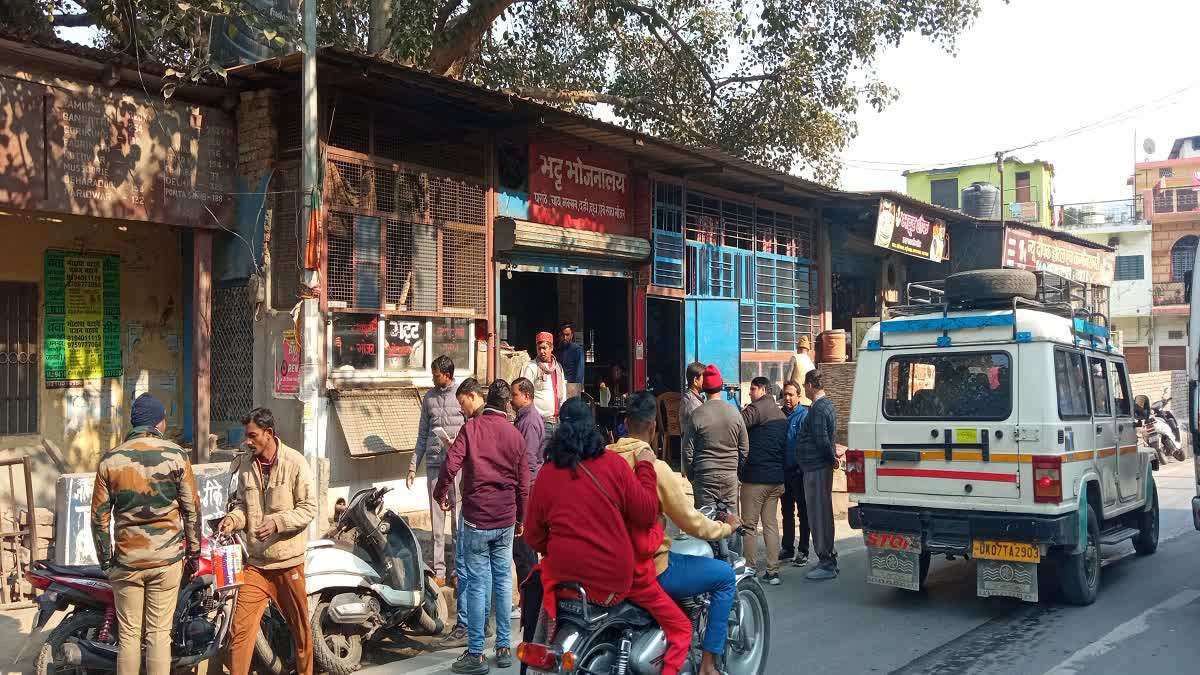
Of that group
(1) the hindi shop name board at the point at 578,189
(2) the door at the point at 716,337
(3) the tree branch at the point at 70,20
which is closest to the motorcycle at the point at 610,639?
(1) the hindi shop name board at the point at 578,189

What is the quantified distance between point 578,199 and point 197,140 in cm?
480

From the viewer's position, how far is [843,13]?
16.6m

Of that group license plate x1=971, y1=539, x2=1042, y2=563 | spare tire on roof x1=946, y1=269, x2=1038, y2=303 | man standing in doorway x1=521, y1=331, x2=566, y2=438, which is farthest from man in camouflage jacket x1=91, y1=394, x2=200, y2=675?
spare tire on roof x1=946, y1=269, x2=1038, y2=303

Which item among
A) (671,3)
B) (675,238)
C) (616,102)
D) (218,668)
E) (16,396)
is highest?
(671,3)

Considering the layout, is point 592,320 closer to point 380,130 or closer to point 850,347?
point 380,130

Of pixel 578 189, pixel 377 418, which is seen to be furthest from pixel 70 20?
pixel 377 418

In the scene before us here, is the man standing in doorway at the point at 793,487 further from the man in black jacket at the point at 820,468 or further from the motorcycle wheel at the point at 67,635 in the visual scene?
the motorcycle wheel at the point at 67,635

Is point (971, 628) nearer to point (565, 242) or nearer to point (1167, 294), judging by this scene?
point (565, 242)

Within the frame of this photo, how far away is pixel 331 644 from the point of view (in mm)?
5934

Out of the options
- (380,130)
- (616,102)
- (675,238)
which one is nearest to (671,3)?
(616,102)

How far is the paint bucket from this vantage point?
17.1 meters

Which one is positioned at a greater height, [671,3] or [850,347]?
[671,3]

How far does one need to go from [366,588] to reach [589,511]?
8.06 ft

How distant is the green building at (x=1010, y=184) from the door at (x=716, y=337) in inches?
1405
